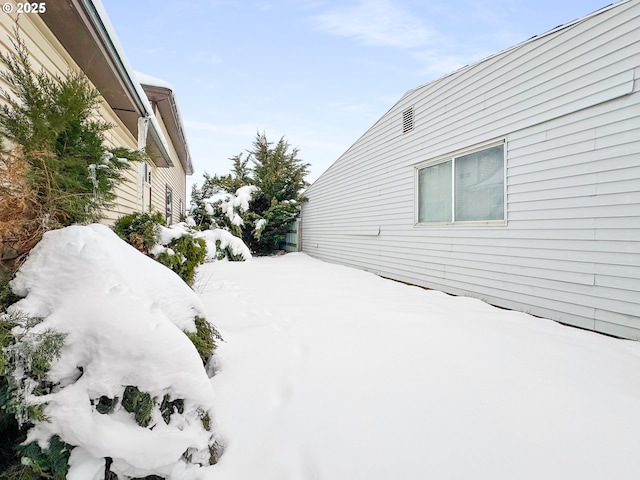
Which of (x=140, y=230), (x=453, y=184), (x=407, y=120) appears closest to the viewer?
(x=140, y=230)

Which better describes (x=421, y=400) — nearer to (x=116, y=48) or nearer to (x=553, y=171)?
(x=553, y=171)

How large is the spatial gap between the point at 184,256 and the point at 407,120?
4.57m

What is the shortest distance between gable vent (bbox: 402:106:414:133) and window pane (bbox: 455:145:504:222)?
1465mm

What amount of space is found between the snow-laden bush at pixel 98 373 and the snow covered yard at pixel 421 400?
0.88 ft

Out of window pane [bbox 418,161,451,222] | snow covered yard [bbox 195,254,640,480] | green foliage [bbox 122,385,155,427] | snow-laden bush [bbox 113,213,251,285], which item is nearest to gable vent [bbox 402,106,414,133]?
window pane [bbox 418,161,451,222]

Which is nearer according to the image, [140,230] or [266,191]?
Answer: [140,230]

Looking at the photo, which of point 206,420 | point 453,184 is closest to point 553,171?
point 453,184

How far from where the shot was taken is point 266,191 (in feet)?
38.7

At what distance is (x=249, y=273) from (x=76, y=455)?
5470 millimetres

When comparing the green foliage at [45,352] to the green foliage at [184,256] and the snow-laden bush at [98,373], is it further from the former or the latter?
the green foliage at [184,256]

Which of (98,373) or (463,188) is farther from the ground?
(463,188)

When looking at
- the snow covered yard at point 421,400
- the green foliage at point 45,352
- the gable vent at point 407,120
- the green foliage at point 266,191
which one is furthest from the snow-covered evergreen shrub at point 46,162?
the green foliage at point 266,191

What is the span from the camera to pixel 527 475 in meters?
1.26

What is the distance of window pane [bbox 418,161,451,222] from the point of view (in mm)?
5020
